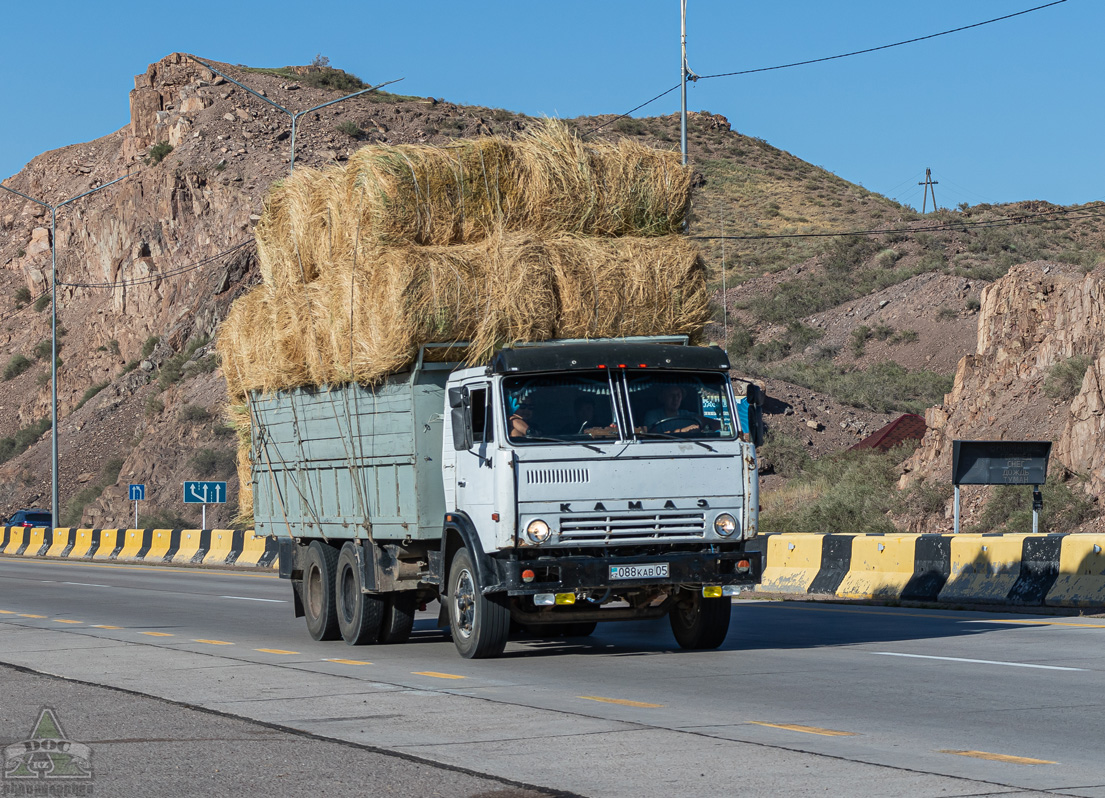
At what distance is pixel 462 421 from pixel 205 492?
86.1ft

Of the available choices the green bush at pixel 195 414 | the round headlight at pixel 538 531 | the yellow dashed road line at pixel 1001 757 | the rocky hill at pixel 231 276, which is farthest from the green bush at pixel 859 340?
the yellow dashed road line at pixel 1001 757

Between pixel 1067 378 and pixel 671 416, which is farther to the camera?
pixel 1067 378

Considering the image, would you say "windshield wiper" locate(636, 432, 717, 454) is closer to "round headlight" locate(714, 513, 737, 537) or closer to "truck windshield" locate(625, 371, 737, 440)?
"truck windshield" locate(625, 371, 737, 440)

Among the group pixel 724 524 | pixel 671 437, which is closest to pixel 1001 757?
pixel 724 524

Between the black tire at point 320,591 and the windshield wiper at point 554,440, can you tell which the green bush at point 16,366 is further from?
the windshield wiper at point 554,440

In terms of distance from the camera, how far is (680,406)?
1253 cm

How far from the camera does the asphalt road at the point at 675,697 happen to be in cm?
750

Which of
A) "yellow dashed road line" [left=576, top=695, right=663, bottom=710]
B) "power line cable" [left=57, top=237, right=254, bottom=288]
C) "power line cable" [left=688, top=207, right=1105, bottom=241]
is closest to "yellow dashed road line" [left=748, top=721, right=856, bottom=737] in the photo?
"yellow dashed road line" [left=576, top=695, right=663, bottom=710]

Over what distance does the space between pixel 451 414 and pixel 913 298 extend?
51.7 m

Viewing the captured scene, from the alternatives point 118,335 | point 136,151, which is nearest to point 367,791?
point 118,335

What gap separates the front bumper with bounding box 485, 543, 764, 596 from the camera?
38.9ft

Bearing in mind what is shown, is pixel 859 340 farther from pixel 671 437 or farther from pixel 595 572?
pixel 595 572

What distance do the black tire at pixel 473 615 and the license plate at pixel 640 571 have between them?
1.01 m

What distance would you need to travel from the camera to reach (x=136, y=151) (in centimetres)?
7869
